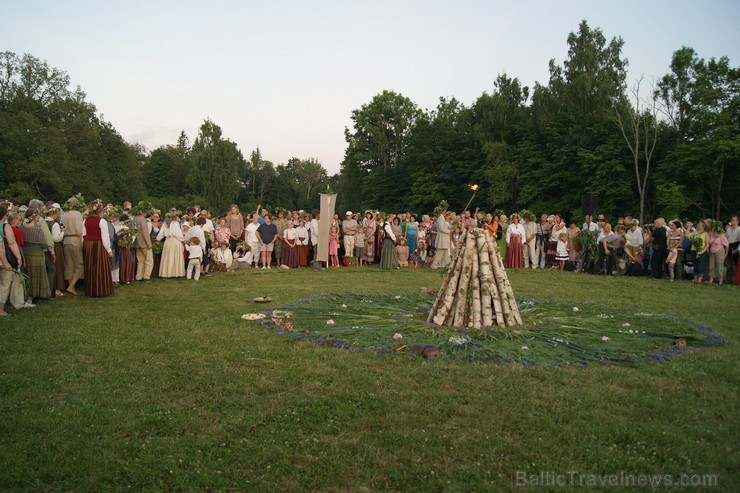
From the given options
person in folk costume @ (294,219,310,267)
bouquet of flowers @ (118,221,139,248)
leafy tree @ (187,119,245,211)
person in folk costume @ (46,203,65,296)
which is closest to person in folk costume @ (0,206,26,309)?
person in folk costume @ (46,203,65,296)

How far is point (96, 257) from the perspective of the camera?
11555 millimetres

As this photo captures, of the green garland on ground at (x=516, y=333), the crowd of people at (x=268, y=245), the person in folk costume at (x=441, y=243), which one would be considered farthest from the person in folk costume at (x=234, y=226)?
the green garland on ground at (x=516, y=333)

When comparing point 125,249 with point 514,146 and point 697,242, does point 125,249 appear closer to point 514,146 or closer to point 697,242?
point 697,242

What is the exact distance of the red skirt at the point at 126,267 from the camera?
45.3 feet

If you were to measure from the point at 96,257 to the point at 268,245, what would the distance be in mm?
7261

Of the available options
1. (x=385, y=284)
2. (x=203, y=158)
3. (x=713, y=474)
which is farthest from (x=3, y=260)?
(x=203, y=158)

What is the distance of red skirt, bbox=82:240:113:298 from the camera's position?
11.5 metres

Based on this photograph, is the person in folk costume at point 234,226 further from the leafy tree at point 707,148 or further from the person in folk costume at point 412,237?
the leafy tree at point 707,148

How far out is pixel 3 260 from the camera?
9141mm

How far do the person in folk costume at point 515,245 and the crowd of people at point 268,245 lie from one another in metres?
0.04

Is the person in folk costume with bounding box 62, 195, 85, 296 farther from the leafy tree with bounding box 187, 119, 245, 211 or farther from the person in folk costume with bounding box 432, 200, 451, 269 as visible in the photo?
the leafy tree with bounding box 187, 119, 245, 211

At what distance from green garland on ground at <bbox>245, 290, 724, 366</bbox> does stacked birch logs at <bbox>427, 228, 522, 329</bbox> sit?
1.09 feet

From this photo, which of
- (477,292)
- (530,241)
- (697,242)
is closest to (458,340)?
(477,292)

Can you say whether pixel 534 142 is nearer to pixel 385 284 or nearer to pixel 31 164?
pixel 385 284
